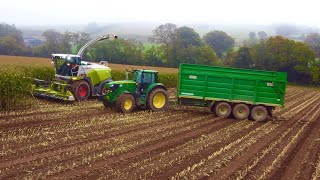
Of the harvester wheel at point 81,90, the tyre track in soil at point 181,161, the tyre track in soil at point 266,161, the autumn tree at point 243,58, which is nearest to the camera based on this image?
the tyre track in soil at point 181,161

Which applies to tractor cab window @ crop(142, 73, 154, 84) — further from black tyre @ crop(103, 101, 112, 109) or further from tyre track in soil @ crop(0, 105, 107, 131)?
tyre track in soil @ crop(0, 105, 107, 131)

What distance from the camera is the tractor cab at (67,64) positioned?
1805 centimetres

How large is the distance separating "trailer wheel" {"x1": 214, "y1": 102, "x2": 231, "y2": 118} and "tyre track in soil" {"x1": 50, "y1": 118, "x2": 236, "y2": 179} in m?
1.85

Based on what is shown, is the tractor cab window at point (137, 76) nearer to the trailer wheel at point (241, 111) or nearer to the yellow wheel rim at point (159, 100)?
the yellow wheel rim at point (159, 100)

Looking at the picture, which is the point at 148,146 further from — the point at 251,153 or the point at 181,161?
the point at 251,153

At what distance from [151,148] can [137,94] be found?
621cm

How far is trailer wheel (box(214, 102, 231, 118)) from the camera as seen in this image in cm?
1588

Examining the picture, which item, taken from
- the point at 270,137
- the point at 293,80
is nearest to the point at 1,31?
the point at 293,80

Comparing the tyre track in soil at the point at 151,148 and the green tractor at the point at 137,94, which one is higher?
the green tractor at the point at 137,94

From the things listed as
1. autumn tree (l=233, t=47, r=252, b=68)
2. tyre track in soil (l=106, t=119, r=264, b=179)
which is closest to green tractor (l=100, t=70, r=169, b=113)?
tyre track in soil (l=106, t=119, r=264, b=179)

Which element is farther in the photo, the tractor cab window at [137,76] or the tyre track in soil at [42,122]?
the tractor cab window at [137,76]

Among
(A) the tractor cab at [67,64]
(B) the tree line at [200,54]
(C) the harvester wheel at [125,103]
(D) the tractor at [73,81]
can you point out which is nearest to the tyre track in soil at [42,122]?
(C) the harvester wheel at [125,103]

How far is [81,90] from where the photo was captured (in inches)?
700

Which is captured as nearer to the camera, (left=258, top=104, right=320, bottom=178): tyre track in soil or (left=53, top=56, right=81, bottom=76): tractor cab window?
(left=258, top=104, right=320, bottom=178): tyre track in soil
